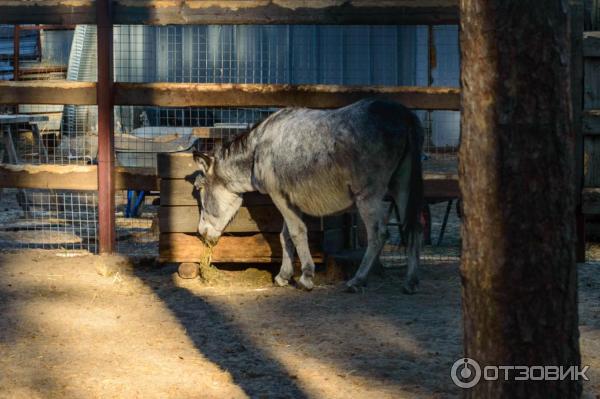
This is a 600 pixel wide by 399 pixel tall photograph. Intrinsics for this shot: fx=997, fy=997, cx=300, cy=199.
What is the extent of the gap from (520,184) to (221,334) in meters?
3.88

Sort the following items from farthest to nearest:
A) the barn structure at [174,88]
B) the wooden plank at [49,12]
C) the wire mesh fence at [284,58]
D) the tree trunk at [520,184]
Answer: the wire mesh fence at [284,58] < the wooden plank at [49,12] < the barn structure at [174,88] < the tree trunk at [520,184]

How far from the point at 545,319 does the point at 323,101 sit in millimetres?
6095

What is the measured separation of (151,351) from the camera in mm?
6348

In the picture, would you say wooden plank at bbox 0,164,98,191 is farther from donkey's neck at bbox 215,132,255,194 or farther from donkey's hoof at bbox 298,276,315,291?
donkey's hoof at bbox 298,276,315,291

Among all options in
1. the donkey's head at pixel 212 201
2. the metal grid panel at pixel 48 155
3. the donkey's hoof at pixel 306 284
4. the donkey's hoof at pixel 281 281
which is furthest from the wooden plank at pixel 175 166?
the metal grid panel at pixel 48 155

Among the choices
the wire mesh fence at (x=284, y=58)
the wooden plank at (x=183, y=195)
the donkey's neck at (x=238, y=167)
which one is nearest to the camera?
the donkey's neck at (x=238, y=167)

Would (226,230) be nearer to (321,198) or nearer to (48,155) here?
(321,198)

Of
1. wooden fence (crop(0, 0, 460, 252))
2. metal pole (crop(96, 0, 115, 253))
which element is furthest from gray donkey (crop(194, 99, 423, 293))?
metal pole (crop(96, 0, 115, 253))

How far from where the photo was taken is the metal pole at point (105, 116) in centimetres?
961

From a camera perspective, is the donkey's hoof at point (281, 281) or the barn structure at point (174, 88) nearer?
the donkey's hoof at point (281, 281)

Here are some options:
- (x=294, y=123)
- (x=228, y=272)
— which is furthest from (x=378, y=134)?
(x=228, y=272)

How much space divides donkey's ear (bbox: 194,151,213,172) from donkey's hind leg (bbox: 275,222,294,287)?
0.87 m

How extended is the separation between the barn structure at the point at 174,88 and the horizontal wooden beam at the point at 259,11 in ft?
0.04

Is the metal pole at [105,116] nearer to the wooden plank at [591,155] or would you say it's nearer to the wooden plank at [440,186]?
the wooden plank at [440,186]
